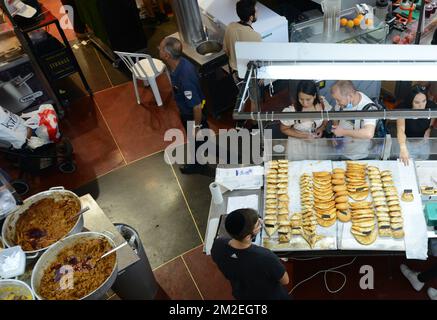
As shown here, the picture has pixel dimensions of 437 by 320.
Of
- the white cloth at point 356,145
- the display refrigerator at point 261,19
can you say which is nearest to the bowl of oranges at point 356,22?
the display refrigerator at point 261,19

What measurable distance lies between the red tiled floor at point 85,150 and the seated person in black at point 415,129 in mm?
3577

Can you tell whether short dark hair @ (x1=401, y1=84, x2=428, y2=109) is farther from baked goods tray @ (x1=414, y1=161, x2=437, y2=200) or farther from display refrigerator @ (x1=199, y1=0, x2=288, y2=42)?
display refrigerator @ (x1=199, y1=0, x2=288, y2=42)

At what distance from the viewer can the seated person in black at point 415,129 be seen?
3.39m

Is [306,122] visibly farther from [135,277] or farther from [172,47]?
[135,277]

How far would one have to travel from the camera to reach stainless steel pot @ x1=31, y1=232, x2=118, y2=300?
2.55 meters

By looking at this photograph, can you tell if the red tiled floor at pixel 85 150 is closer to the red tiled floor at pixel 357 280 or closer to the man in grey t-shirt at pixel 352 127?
the red tiled floor at pixel 357 280

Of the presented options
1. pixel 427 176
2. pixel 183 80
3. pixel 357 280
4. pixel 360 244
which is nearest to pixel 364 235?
pixel 360 244

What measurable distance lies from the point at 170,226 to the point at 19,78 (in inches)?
122

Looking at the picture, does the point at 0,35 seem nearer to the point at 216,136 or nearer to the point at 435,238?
the point at 216,136

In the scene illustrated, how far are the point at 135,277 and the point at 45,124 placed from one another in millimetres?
2368

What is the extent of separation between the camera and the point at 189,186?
16.5 feet

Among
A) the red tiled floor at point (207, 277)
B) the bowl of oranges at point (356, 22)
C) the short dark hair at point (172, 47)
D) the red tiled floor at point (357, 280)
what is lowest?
the red tiled floor at point (357, 280)
